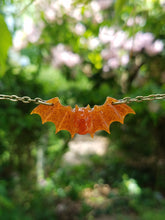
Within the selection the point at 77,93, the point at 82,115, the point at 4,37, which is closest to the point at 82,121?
the point at 82,115

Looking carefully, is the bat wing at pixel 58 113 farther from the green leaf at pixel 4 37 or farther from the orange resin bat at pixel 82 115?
the green leaf at pixel 4 37

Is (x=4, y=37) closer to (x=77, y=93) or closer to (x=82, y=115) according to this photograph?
(x=82, y=115)

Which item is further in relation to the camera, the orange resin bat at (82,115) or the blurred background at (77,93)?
the blurred background at (77,93)

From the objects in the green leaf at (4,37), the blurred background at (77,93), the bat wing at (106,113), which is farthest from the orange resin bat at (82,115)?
the blurred background at (77,93)

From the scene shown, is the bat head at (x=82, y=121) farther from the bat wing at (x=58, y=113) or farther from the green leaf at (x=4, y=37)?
the green leaf at (x=4, y=37)

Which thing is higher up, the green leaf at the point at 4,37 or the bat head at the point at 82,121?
the green leaf at the point at 4,37

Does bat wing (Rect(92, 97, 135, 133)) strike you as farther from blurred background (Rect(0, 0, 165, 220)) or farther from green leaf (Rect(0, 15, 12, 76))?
blurred background (Rect(0, 0, 165, 220))
